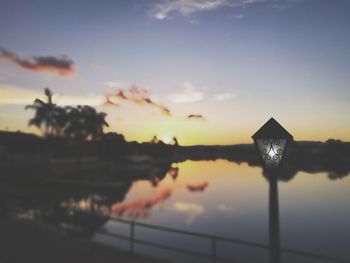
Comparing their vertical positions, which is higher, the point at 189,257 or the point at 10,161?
the point at 10,161

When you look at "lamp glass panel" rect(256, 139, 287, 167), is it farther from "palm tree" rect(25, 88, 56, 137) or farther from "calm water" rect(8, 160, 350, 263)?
"palm tree" rect(25, 88, 56, 137)

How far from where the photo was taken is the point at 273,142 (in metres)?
7.10

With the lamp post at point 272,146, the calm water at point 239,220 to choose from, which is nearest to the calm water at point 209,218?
the calm water at point 239,220

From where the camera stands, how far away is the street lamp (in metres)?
7.07

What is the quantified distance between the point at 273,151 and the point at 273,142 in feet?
0.58

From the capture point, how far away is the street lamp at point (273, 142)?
7.07 meters

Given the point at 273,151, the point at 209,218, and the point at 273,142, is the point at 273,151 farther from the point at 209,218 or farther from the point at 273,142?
the point at 209,218

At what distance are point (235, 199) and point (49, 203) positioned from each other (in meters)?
35.2

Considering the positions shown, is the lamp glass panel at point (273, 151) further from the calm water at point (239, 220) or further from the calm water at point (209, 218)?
the calm water at point (239, 220)

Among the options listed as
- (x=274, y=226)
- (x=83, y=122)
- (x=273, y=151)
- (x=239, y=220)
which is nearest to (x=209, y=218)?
(x=239, y=220)

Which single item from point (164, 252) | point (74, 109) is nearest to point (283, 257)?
point (164, 252)

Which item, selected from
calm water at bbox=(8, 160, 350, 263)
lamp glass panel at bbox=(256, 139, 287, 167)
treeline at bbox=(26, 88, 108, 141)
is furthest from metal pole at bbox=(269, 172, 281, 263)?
treeline at bbox=(26, 88, 108, 141)

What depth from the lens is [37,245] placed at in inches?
576

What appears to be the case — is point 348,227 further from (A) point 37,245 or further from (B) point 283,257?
(A) point 37,245
